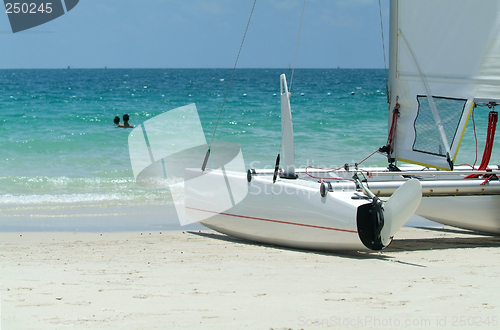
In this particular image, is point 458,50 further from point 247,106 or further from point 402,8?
point 247,106

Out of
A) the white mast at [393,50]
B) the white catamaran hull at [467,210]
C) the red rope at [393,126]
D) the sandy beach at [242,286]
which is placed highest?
the white mast at [393,50]

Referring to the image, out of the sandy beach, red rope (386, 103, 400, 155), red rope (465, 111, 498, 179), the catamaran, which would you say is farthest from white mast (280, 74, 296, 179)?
red rope (465, 111, 498, 179)

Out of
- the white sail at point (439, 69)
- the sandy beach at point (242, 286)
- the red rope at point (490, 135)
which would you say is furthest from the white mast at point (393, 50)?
the sandy beach at point (242, 286)

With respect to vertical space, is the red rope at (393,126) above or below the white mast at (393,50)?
below

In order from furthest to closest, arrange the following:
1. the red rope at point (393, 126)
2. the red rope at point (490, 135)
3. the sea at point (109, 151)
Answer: the sea at point (109, 151) < the red rope at point (393, 126) < the red rope at point (490, 135)

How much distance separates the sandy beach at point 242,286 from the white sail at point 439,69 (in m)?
1.05

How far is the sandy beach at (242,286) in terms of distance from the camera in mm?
2770

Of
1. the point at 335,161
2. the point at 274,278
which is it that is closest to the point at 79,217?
the point at 274,278

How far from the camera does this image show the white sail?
15.3 feet

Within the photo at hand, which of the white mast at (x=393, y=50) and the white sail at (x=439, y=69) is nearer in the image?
the white sail at (x=439, y=69)

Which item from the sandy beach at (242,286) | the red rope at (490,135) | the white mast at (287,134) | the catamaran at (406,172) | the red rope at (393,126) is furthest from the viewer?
the red rope at (393,126)

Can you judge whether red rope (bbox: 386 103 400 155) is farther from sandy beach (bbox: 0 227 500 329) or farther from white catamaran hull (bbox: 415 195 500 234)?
sandy beach (bbox: 0 227 500 329)

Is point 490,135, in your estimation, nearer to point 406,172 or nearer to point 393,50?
point 406,172

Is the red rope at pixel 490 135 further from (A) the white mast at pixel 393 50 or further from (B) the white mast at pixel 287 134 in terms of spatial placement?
(B) the white mast at pixel 287 134
